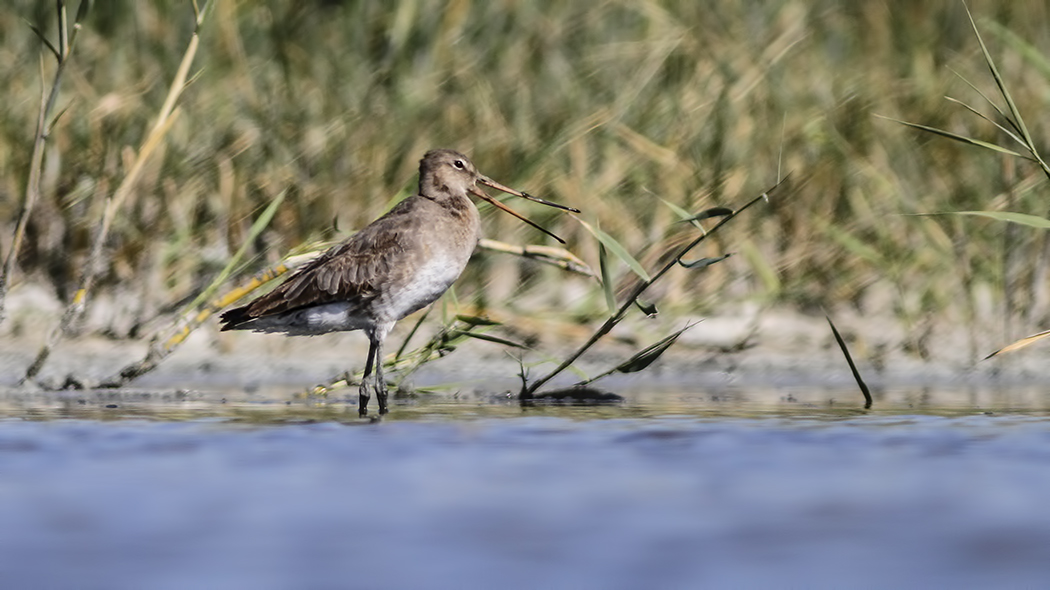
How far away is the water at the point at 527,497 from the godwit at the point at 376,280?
0.50 m

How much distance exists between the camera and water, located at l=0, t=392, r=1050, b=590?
105 inches

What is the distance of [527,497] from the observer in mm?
3324

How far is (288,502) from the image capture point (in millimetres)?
3275

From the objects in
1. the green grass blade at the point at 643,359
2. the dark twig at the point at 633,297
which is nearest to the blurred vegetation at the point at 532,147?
the dark twig at the point at 633,297

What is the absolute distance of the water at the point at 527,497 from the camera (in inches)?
105

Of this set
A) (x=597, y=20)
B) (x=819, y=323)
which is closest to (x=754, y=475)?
(x=819, y=323)

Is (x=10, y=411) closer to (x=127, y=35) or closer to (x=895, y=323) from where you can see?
(x=127, y=35)

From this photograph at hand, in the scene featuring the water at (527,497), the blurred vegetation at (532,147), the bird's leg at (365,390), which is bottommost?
the water at (527,497)

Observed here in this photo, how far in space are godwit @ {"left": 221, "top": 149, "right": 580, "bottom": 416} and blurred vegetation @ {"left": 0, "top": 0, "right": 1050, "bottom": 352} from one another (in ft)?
2.06

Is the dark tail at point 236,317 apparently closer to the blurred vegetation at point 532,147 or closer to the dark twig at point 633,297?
the blurred vegetation at point 532,147

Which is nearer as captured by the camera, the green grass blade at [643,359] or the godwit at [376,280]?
the green grass blade at [643,359]

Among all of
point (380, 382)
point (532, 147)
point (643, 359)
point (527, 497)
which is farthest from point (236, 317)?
point (527, 497)

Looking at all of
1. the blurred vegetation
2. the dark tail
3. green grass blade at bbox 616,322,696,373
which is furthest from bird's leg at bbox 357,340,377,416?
green grass blade at bbox 616,322,696,373

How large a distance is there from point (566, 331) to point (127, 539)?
323 cm
